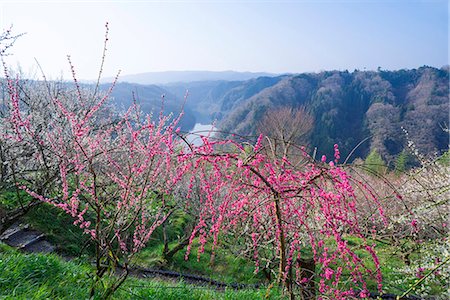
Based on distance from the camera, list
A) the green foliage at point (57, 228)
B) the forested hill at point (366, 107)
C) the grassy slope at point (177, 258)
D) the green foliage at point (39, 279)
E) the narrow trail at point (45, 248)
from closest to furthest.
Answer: the green foliage at point (39, 279) < the narrow trail at point (45, 248) < the green foliage at point (57, 228) < the grassy slope at point (177, 258) < the forested hill at point (366, 107)

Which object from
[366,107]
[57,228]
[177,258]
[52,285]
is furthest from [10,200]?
[366,107]

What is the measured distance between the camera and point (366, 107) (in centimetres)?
5044

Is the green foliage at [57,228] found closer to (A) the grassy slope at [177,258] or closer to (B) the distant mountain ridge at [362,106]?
(A) the grassy slope at [177,258]

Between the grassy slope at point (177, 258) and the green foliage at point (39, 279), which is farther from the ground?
the green foliage at point (39, 279)

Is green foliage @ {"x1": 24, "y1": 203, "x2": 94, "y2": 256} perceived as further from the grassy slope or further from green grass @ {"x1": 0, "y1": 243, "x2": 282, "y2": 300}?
green grass @ {"x1": 0, "y1": 243, "x2": 282, "y2": 300}

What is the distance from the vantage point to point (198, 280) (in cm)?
709

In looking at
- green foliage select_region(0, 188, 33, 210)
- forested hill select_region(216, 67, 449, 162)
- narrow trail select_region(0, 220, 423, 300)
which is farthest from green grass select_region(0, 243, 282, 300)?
forested hill select_region(216, 67, 449, 162)

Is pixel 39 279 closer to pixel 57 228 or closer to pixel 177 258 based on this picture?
pixel 57 228

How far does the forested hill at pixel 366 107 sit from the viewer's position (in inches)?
1543

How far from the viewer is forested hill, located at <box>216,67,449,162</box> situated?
3919 centimetres

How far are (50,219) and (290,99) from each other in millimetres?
44257

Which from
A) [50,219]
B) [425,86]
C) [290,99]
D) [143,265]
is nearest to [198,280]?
[143,265]

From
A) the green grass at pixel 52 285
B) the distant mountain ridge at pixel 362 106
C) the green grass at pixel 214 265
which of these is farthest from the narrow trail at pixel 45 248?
the distant mountain ridge at pixel 362 106

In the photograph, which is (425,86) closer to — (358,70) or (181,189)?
(358,70)
